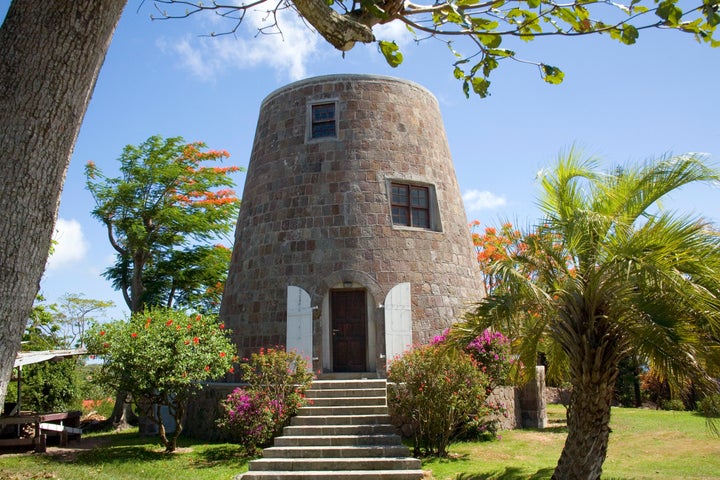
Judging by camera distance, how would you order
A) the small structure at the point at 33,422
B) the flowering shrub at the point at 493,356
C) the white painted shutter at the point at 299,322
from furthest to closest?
the white painted shutter at the point at 299,322 → the flowering shrub at the point at 493,356 → the small structure at the point at 33,422

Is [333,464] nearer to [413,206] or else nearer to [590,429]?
[590,429]

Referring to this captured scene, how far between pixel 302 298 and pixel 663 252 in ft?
28.8

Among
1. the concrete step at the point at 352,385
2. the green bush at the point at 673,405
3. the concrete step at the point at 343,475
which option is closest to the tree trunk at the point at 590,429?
the concrete step at the point at 343,475

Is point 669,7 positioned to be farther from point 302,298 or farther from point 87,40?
point 302,298

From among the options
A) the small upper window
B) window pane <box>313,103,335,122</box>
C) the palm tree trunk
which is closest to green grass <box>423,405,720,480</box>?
the palm tree trunk

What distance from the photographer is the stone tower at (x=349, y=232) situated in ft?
49.1

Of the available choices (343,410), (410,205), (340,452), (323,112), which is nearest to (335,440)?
(340,452)

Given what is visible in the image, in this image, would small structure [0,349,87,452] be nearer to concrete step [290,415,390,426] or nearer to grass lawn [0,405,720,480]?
grass lawn [0,405,720,480]

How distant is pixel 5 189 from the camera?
3.40m

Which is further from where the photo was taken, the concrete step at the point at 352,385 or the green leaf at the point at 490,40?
the concrete step at the point at 352,385

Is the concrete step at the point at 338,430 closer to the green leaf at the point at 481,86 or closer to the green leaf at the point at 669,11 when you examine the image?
the green leaf at the point at 481,86

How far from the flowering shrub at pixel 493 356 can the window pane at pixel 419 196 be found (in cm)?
408

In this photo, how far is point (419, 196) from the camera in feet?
53.9

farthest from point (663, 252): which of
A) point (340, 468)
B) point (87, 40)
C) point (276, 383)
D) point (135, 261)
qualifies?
point (135, 261)
